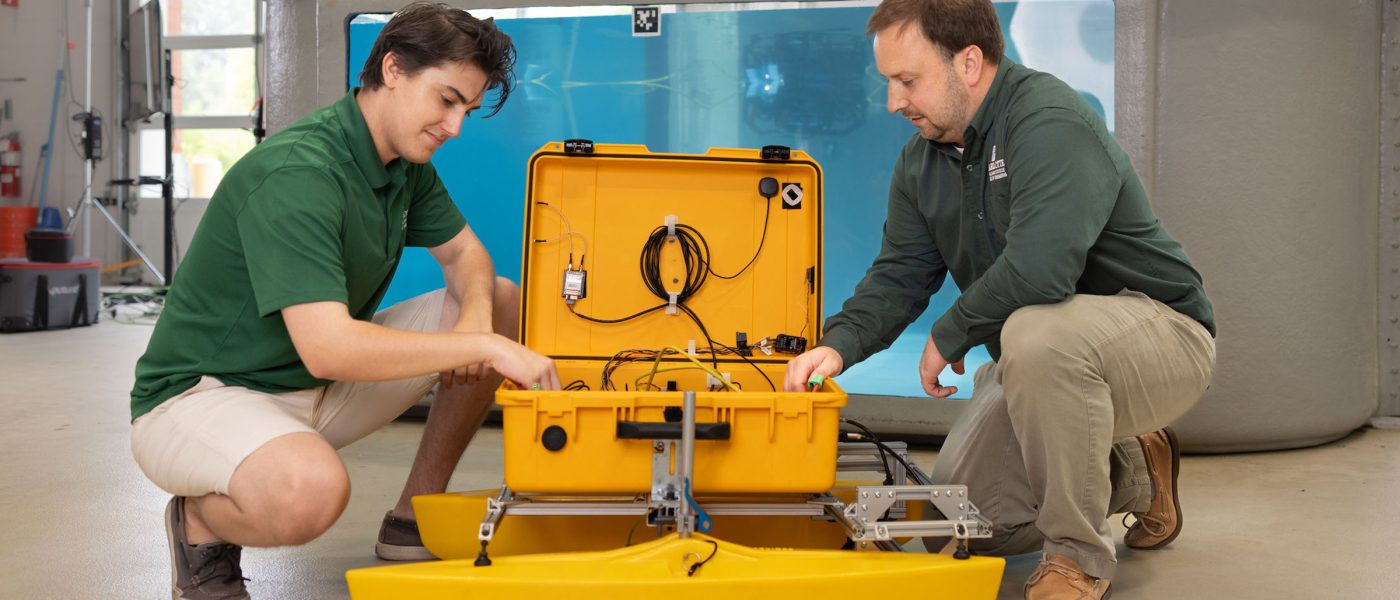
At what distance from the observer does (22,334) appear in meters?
5.61

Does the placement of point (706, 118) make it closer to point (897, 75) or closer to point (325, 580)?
point (897, 75)

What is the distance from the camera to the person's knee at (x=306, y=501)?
1.51 meters

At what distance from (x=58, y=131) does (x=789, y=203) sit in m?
8.49

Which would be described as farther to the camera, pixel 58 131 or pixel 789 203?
pixel 58 131

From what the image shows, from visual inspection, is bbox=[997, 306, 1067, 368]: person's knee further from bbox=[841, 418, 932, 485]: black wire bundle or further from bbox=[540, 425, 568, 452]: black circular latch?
bbox=[540, 425, 568, 452]: black circular latch

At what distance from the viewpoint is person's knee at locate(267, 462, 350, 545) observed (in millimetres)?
1506

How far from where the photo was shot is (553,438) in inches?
59.7

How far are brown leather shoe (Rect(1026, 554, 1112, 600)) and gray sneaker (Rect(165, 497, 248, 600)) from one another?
3.93 ft

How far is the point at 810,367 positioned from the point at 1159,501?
0.77m

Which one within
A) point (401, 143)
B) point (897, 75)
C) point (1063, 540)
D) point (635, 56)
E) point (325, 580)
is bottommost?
point (325, 580)

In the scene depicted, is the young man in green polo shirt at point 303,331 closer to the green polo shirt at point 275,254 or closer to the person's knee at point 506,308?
the green polo shirt at point 275,254

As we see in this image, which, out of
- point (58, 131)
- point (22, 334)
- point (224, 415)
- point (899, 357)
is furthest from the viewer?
point (58, 131)

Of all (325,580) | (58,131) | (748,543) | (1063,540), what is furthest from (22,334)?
(1063,540)

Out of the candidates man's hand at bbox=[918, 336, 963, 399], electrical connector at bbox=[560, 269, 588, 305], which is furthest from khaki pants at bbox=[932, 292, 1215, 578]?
electrical connector at bbox=[560, 269, 588, 305]
